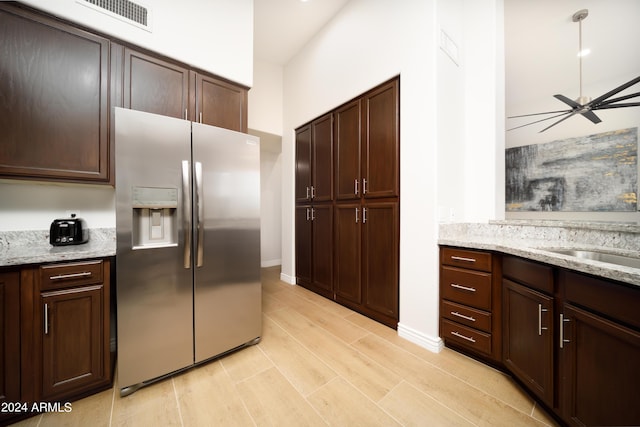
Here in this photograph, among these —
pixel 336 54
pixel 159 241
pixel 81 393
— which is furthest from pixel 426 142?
pixel 81 393

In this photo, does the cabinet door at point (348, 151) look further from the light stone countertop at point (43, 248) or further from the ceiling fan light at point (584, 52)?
the ceiling fan light at point (584, 52)

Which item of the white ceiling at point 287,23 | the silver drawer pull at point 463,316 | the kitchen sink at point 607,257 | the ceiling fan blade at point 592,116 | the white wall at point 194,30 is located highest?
the white ceiling at point 287,23

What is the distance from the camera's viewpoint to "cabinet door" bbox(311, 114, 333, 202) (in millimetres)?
2828

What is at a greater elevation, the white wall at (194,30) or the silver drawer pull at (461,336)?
the white wall at (194,30)

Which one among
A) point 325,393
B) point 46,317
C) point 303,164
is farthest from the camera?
point 303,164

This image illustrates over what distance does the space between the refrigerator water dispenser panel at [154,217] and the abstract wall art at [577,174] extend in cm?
354

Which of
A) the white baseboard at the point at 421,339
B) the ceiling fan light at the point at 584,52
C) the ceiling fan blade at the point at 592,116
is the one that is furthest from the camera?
the ceiling fan light at the point at 584,52

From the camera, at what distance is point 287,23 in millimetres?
2939

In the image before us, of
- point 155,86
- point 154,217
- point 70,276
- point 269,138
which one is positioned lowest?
point 70,276

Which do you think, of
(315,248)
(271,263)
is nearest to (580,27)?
(315,248)

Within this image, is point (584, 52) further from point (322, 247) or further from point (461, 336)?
point (322, 247)

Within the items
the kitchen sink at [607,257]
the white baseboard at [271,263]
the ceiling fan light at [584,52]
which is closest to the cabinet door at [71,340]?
the kitchen sink at [607,257]

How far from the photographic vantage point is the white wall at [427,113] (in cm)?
185

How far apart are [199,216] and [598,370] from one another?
87.3 inches
